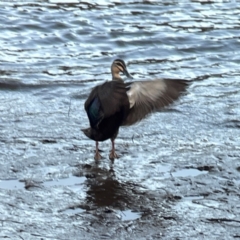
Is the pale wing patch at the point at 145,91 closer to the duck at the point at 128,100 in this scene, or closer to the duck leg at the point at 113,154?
the duck at the point at 128,100

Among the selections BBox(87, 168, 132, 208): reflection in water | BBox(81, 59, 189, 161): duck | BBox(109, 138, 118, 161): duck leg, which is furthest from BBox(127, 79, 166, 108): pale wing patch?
BBox(87, 168, 132, 208): reflection in water

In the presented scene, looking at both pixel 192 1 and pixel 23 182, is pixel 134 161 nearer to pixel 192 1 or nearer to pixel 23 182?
pixel 23 182

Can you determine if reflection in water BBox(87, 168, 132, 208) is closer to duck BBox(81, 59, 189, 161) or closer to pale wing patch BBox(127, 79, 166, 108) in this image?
duck BBox(81, 59, 189, 161)

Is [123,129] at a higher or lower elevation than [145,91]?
lower

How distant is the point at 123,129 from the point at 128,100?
1.13m

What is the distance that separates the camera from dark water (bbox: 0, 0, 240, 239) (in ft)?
20.9

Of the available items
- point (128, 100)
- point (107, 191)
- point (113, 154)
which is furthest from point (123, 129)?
point (107, 191)

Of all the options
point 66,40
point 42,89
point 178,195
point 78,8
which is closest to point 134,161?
point 178,195

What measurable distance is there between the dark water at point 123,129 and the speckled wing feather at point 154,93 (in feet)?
1.74

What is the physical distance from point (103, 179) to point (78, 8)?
8473 millimetres

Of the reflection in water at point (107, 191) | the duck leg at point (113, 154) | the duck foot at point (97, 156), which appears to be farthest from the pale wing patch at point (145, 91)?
the reflection in water at point (107, 191)

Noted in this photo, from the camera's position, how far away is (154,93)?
24.8 feet

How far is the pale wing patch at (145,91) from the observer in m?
7.52

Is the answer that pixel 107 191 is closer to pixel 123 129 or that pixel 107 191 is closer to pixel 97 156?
pixel 97 156
